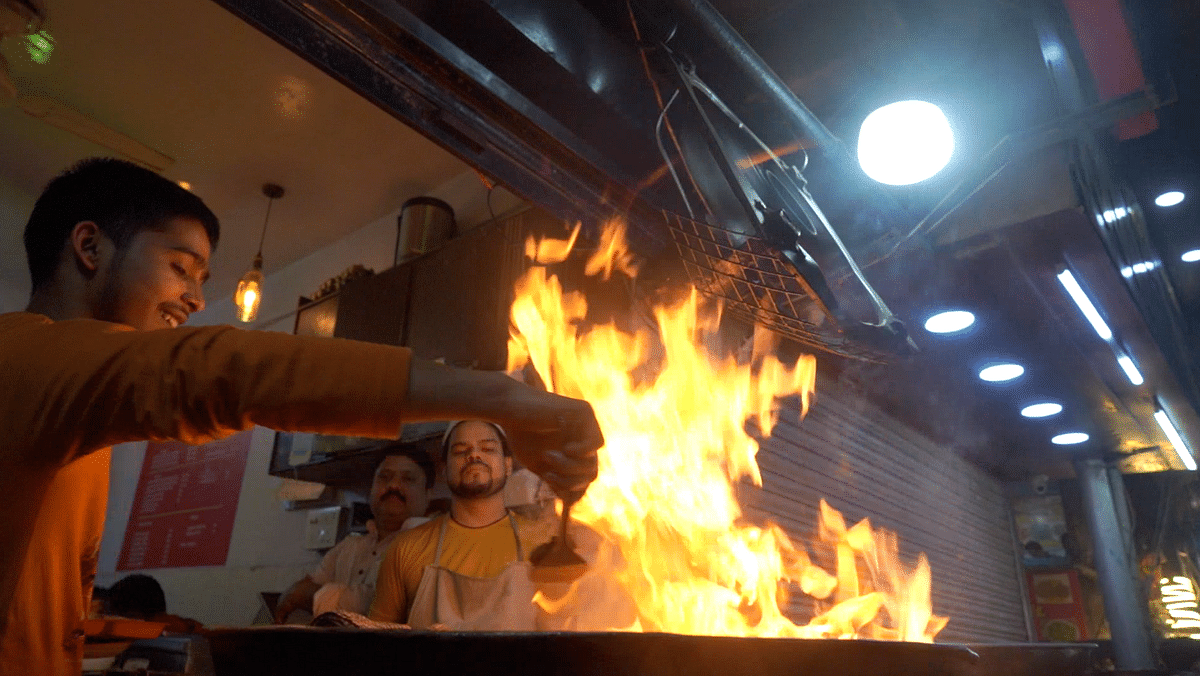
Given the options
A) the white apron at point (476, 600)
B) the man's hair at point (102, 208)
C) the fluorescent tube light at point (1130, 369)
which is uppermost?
the fluorescent tube light at point (1130, 369)

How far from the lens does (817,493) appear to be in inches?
186

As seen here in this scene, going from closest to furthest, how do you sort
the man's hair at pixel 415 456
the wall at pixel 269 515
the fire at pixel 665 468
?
1. the fire at pixel 665 468
2. the man's hair at pixel 415 456
3. the wall at pixel 269 515

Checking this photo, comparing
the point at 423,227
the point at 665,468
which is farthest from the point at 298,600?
the point at 423,227

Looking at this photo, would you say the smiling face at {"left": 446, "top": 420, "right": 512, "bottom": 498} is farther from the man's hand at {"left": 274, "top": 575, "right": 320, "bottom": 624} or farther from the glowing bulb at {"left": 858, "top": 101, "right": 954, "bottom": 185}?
the glowing bulb at {"left": 858, "top": 101, "right": 954, "bottom": 185}

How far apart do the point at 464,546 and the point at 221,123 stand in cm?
410

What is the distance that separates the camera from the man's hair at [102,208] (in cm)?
158

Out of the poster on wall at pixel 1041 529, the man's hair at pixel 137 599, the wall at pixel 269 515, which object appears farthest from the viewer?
the poster on wall at pixel 1041 529

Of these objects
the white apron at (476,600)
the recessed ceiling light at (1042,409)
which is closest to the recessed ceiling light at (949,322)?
the recessed ceiling light at (1042,409)

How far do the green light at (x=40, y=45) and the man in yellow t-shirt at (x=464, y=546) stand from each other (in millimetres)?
3904

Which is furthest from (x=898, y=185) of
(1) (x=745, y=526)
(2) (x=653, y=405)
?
(1) (x=745, y=526)

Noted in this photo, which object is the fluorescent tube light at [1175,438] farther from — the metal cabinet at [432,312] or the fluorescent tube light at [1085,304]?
the metal cabinet at [432,312]

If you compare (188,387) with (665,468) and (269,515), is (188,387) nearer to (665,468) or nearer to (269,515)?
(665,468)

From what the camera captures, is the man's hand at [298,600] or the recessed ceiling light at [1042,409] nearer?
the man's hand at [298,600]

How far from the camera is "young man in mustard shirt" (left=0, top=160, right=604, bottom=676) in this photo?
102cm
